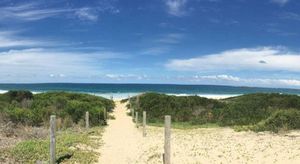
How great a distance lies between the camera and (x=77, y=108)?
109 feet

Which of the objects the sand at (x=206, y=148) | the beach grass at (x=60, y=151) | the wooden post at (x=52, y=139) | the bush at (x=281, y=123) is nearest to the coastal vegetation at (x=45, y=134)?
the beach grass at (x=60, y=151)

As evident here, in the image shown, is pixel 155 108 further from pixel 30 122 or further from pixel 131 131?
pixel 30 122

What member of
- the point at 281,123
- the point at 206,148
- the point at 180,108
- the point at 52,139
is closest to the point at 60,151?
the point at 52,139

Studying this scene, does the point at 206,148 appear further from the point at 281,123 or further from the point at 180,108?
the point at 180,108

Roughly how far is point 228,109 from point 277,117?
29.5 ft

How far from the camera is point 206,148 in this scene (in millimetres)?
19406

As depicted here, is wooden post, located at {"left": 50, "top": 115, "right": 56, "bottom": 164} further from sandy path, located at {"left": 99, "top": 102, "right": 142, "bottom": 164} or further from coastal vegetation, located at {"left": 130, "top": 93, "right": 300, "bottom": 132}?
coastal vegetation, located at {"left": 130, "top": 93, "right": 300, "bottom": 132}

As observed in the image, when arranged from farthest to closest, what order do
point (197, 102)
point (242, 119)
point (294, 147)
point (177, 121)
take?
point (197, 102) → point (177, 121) → point (242, 119) → point (294, 147)

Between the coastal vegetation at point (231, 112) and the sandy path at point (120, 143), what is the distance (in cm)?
449

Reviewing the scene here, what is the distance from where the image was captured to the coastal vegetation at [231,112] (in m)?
26.7

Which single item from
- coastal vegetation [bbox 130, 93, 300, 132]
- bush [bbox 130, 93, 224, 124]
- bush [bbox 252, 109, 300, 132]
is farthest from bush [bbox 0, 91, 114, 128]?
bush [bbox 252, 109, 300, 132]

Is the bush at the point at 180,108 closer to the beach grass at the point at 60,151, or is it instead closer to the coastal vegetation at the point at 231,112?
the coastal vegetation at the point at 231,112

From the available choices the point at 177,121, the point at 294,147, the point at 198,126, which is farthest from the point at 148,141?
the point at 177,121

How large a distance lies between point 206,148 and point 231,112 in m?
15.8
